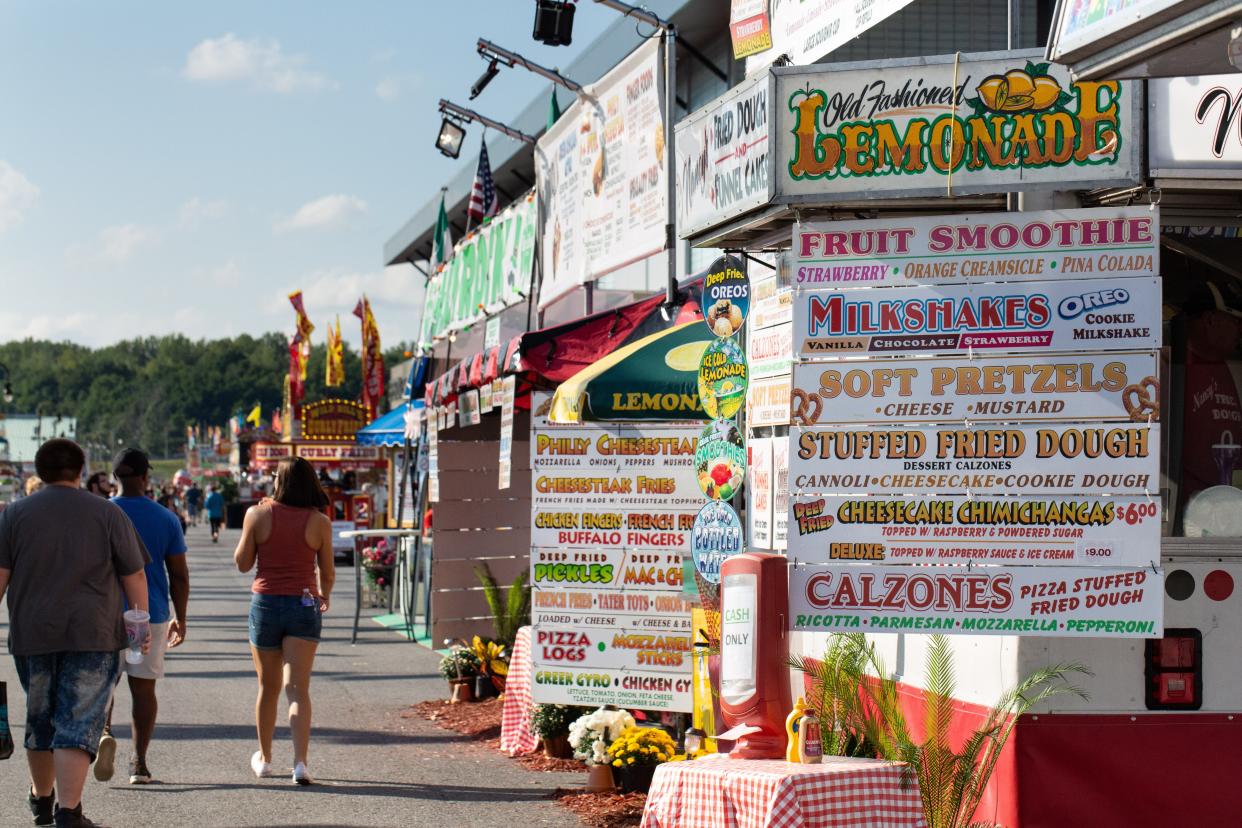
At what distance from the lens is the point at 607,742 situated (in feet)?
30.7

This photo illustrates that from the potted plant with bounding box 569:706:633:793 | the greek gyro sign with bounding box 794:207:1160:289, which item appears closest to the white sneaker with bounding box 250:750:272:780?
the potted plant with bounding box 569:706:633:793

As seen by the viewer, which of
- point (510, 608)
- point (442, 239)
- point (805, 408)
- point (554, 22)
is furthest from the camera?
point (442, 239)

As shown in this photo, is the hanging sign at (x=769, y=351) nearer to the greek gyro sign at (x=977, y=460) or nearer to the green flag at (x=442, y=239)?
the greek gyro sign at (x=977, y=460)

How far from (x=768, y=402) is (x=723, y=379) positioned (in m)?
0.64

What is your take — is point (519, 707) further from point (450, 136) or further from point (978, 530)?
point (450, 136)

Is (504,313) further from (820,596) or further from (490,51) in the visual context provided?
(820,596)

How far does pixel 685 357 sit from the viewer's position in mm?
10367

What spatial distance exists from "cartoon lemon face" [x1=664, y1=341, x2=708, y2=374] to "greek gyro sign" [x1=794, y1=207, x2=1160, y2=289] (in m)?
3.82

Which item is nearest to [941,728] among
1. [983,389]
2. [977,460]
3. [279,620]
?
[977,460]

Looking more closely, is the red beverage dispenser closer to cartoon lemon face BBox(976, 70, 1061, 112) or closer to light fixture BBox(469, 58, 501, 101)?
cartoon lemon face BBox(976, 70, 1061, 112)

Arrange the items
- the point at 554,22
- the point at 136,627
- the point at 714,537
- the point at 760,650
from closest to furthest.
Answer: the point at 760,650 < the point at 136,627 < the point at 714,537 < the point at 554,22

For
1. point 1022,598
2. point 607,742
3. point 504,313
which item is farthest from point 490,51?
point 1022,598

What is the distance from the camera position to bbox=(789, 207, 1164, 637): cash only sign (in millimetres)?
6203

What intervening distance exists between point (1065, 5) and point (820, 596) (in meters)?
2.42
